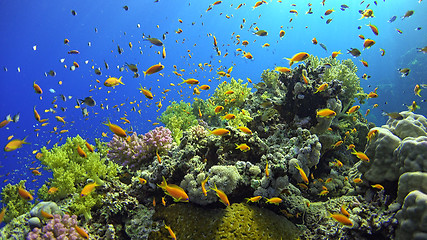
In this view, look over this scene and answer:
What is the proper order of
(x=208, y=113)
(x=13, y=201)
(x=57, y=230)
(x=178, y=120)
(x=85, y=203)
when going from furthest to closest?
(x=208, y=113) → (x=178, y=120) → (x=13, y=201) → (x=85, y=203) → (x=57, y=230)

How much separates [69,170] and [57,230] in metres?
1.63

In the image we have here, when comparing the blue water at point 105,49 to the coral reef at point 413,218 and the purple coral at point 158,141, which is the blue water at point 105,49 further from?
the coral reef at point 413,218

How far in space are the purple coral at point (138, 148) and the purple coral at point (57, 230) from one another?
2250 mm

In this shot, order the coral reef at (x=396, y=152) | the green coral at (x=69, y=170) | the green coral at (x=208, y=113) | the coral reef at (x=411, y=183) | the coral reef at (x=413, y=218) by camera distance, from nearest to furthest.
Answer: the coral reef at (x=413, y=218)
the coral reef at (x=411, y=183)
the coral reef at (x=396, y=152)
the green coral at (x=69, y=170)
the green coral at (x=208, y=113)

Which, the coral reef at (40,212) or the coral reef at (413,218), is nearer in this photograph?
the coral reef at (413,218)

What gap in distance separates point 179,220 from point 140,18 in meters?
89.2

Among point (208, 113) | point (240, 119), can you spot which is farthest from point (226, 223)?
point (208, 113)

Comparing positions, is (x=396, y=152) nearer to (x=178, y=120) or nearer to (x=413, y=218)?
(x=413, y=218)

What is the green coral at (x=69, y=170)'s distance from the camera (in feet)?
15.1

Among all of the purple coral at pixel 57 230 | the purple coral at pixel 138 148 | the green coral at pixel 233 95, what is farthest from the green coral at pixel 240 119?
the purple coral at pixel 57 230

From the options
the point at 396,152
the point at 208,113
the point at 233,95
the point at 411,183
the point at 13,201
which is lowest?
the point at 411,183

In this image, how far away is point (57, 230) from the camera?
3.62m

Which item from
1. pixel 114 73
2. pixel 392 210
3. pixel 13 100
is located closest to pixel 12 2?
pixel 392 210

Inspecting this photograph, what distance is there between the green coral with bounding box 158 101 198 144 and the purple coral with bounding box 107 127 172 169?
89cm
